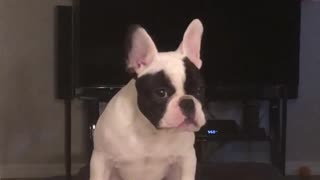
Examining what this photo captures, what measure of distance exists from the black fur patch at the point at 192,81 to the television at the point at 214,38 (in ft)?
4.97

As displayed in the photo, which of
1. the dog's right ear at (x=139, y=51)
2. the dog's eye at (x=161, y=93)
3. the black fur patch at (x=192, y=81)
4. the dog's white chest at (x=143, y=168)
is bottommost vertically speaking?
the dog's white chest at (x=143, y=168)

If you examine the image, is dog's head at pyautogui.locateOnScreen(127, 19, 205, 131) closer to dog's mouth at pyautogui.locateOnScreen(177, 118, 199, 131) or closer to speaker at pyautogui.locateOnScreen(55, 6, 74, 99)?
dog's mouth at pyautogui.locateOnScreen(177, 118, 199, 131)

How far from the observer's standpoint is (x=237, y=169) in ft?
6.17

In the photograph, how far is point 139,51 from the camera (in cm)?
93

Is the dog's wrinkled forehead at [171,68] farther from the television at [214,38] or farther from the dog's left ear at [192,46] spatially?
the television at [214,38]

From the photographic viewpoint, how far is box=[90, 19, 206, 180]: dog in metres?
0.91

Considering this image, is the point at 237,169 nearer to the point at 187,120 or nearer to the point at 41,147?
the point at 187,120

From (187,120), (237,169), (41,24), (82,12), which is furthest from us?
(41,24)

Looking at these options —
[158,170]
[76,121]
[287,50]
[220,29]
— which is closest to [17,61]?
[76,121]

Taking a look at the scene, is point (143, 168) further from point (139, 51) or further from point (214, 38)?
point (214, 38)

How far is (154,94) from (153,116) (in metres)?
0.04

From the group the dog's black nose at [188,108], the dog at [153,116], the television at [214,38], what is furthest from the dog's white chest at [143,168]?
the television at [214,38]

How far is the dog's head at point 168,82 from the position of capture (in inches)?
35.4

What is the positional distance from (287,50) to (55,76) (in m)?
1.09
